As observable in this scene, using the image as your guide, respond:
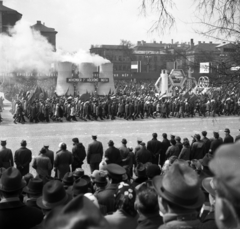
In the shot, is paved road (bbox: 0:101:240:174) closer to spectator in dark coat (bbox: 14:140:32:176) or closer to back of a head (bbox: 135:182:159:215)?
spectator in dark coat (bbox: 14:140:32:176)

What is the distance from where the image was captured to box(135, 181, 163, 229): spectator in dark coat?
123 inches

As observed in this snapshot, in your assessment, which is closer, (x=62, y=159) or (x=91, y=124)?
(x=62, y=159)

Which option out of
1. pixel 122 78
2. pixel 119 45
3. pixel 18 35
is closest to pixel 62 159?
pixel 18 35

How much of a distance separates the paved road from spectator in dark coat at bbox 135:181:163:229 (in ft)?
37.8

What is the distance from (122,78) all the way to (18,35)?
29.5 m

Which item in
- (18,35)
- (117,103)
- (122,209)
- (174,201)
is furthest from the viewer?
(18,35)

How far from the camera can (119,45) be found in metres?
101

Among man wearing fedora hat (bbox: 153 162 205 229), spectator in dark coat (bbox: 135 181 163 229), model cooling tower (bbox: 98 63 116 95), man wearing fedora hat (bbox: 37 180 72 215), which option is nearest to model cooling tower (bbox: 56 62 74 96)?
model cooling tower (bbox: 98 63 116 95)

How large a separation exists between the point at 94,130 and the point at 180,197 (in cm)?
1786

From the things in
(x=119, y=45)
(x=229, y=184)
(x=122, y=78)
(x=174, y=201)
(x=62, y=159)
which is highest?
(x=119, y=45)

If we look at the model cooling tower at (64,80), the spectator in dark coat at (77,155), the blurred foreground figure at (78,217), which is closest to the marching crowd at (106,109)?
the model cooling tower at (64,80)

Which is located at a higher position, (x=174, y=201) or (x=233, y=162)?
(x=233, y=162)

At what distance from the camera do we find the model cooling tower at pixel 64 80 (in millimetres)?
37969

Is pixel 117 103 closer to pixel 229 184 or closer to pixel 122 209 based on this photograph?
pixel 122 209
